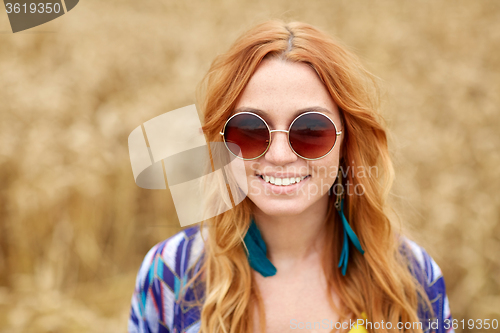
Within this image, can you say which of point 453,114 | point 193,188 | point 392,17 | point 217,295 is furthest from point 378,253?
point 392,17

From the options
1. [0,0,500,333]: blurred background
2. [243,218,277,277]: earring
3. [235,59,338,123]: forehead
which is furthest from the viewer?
[0,0,500,333]: blurred background

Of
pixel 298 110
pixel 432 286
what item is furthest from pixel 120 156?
pixel 432 286

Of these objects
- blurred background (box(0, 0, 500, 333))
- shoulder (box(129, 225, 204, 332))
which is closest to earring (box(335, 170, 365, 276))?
shoulder (box(129, 225, 204, 332))

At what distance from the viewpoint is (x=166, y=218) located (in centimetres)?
335

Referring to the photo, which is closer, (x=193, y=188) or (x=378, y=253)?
(x=378, y=253)

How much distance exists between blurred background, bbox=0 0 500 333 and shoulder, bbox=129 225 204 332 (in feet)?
4.16

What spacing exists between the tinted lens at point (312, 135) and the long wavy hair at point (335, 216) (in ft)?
0.41

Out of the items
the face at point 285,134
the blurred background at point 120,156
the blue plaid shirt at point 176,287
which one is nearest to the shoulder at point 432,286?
the blue plaid shirt at point 176,287

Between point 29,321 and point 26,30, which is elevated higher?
point 26,30

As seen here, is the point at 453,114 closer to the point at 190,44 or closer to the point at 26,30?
the point at 190,44

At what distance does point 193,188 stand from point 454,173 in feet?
7.77

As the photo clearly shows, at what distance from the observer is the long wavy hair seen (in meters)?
1.51

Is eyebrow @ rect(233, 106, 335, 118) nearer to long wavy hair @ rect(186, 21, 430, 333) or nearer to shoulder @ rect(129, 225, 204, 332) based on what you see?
long wavy hair @ rect(186, 21, 430, 333)

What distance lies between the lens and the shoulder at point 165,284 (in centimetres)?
173
